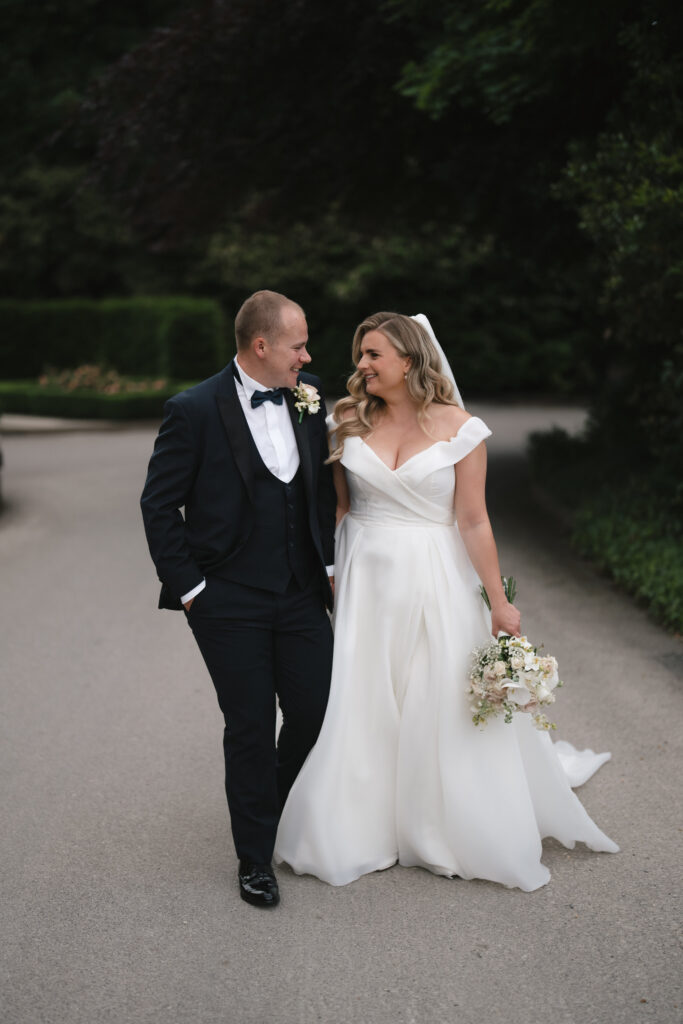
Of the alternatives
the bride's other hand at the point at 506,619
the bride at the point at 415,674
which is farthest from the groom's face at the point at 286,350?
the bride's other hand at the point at 506,619

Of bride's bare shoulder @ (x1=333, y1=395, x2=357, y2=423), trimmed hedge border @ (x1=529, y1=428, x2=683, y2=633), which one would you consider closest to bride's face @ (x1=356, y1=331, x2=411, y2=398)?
bride's bare shoulder @ (x1=333, y1=395, x2=357, y2=423)

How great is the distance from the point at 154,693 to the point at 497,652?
9.23ft

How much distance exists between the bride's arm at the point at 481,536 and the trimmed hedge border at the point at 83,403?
20.7m

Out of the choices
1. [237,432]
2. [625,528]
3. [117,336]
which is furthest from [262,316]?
[117,336]

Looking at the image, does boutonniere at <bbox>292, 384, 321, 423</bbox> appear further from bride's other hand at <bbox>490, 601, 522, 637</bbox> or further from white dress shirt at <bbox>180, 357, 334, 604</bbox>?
bride's other hand at <bbox>490, 601, 522, 637</bbox>

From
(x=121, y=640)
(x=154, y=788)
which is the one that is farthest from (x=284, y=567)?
(x=121, y=640)

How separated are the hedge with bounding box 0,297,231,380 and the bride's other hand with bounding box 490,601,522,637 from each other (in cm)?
2344

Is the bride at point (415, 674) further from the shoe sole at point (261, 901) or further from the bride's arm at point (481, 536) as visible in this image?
the shoe sole at point (261, 901)

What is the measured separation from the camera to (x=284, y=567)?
3797 mm

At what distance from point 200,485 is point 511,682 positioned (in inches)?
50.1

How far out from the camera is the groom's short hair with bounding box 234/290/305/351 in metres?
3.65

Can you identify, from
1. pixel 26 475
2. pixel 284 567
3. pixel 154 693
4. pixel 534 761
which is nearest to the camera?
pixel 284 567

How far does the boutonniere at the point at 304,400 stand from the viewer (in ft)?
12.6

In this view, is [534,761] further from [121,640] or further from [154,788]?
[121,640]
